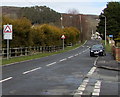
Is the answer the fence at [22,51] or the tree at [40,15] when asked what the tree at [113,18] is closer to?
the fence at [22,51]

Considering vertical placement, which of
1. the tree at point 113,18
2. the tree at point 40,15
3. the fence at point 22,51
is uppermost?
the tree at point 40,15

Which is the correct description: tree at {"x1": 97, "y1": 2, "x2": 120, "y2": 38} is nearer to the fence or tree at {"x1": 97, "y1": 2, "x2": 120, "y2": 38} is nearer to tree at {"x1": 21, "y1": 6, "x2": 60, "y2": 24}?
the fence

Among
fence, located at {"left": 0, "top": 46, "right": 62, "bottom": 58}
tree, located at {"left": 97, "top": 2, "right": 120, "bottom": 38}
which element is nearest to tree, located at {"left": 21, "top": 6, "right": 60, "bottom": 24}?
tree, located at {"left": 97, "top": 2, "right": 120, "bottom": 38}

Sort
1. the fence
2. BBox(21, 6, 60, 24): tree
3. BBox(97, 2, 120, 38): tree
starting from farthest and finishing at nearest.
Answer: BBox(21, 6, 60, 24): tree → BBox(97, 2, 120, 38): tree → the fence

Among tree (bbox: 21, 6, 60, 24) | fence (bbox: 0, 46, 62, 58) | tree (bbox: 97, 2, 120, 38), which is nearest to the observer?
fence (bbox: 0, 46, 62, 58)

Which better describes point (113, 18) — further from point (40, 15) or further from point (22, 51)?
point (40, 15)

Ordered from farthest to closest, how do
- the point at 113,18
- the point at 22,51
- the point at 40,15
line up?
the point at 40,15 < the point at 113,18 < the point at 22,51

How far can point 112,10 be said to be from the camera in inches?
2611

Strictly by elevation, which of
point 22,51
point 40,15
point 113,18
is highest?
point 40,15

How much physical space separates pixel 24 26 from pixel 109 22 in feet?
127

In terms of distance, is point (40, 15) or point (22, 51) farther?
point (40, 15)

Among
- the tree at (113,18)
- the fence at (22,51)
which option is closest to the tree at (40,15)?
the tree at (113,18)

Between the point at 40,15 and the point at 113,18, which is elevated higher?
the point at 40,15

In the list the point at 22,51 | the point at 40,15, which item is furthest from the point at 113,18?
the point at 40,15
